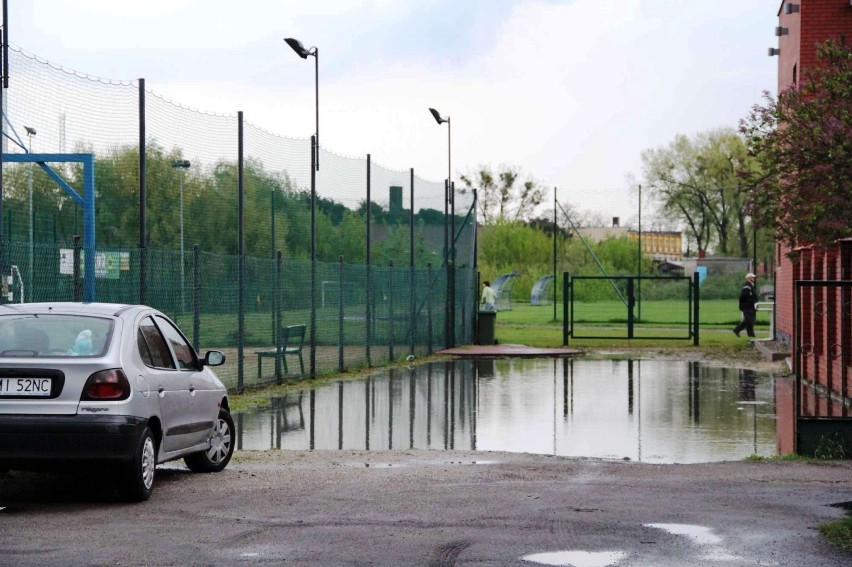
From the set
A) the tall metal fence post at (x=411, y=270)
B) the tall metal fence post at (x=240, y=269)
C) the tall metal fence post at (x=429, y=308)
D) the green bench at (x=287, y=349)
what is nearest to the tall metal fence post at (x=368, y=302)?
the tall metal fence post at (x=411, y=270)

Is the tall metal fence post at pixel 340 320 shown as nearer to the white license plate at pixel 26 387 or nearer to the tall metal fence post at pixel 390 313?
the tall metal fence post at pixel 390 313

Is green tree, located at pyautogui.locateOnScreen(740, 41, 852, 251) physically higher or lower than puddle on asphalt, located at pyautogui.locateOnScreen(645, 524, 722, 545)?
higher

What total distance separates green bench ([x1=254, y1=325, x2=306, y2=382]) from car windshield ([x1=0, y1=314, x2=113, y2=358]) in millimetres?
11318

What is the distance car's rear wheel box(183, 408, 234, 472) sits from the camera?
445 inches

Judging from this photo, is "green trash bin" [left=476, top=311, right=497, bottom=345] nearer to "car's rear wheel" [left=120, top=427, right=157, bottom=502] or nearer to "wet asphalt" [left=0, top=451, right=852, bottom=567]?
"wet asphalt" [left=0, top=451, right=852, bottom=567]

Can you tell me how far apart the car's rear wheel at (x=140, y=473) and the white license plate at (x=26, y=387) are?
72 centimetres

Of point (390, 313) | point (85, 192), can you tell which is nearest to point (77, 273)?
point (85, 192)

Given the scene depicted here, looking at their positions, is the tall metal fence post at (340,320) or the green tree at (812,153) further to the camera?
the tall metal fence post at (340,320)

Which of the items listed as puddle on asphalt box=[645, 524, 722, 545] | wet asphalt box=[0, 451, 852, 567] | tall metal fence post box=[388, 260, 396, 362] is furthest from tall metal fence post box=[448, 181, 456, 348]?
puddle on asphalt box=[645, 524, 722, 545]

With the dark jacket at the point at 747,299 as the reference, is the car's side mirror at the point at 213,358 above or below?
below

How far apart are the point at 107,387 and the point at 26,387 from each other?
1.75 ft

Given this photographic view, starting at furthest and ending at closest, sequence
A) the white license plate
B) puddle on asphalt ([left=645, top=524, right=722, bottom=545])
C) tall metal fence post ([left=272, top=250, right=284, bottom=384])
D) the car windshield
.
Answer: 1. tall metal fence post ([left=272, top=250, right=284, bottom=384])
2. the car windshield
3. the white license plate
4. puddle on asphalt ([left=645, top=524, right=722, bottom=545])

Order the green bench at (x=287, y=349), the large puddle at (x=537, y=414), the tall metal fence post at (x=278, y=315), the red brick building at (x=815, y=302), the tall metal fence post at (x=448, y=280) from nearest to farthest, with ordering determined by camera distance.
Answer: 1. the red brick building at (x=815, y=302)
2. the large puddle at (x=537, y=414)
3. the green bench at (x=287, y=349)
4. the tall metal fence post at (x=278, y=315)
5. the tall metal fence post at (x=448, y=280)

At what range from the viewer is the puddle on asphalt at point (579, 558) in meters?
7.31
